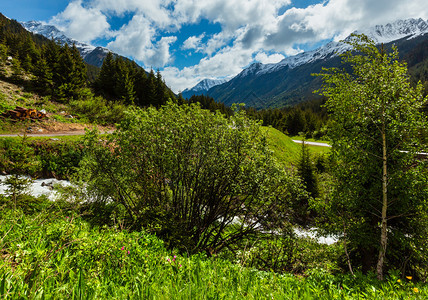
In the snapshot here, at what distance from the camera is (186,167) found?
7734mm

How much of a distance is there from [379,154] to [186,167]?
723cm

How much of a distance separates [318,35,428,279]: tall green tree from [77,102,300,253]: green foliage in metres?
2.29

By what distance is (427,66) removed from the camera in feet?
593

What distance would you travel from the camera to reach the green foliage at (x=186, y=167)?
748 cm

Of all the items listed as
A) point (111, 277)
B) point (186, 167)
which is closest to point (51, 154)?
Result: point (186, 167)

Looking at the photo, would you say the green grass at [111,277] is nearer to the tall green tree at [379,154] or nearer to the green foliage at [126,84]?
the tall green tree at [379,154]

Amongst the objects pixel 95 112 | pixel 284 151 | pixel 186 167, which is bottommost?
pixel 284 151

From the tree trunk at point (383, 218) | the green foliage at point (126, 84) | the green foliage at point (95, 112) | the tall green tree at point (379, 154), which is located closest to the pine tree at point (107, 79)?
the green foliage at point (126, 84)

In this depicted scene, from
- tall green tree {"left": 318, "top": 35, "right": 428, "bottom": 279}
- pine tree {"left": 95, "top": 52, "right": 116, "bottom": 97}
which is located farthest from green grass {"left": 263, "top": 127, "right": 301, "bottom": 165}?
pine tree {"left": 95, "top": 52, "right": 116, "bottom": 97}

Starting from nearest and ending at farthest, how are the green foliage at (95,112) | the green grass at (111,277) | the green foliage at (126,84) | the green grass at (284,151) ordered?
the green grass at (111,277) → the green grass at (284,151) → the green foliage at (95,112) → the green foliage at (126,84)

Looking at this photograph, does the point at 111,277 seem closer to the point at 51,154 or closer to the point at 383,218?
the point at 383,218

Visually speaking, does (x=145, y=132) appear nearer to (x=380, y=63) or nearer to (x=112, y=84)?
(x=380, y=63)

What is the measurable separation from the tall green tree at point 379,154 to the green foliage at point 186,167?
2289 mm

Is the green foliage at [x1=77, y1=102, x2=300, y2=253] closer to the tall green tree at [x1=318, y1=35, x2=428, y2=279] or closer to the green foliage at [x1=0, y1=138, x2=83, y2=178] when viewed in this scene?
the tall green tree at [x1=318, y1=35, x2=428, y2=279]
